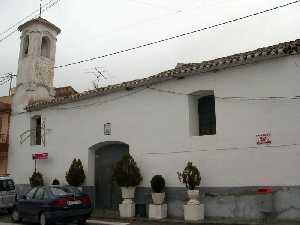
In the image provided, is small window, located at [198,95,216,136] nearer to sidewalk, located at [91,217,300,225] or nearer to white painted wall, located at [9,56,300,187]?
white painted wall, located at [9,56,300,187]

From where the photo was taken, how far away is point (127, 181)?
16578 mm

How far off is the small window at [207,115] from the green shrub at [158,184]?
2.35 metres

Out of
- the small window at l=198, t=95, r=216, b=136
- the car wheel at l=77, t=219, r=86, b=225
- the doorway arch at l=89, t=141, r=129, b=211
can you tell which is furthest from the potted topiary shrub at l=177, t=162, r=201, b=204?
the doorway arch at l=89, t=141, r=129, b=211

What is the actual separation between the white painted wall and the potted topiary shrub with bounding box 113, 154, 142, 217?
1.83 feet

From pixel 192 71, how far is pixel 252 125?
322 centimetres

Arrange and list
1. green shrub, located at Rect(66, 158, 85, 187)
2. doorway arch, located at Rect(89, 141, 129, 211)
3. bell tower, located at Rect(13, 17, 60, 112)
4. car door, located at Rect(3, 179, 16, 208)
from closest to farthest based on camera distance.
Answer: doorway arch, located at Rect(89, 141, 129, 211) < car door, located at Rect(3, 179, 16, 208) < green shrub, located at Rect(66, 158, 85, 187) < bell tower, located at Rect(13, 17, 60, 112)

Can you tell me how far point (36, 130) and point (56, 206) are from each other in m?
10.2

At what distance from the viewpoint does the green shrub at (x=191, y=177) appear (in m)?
14.8

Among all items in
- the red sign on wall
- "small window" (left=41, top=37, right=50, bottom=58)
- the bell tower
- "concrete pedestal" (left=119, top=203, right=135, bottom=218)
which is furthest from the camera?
"small window" (left=41, top=37, right=50, bottom=58)

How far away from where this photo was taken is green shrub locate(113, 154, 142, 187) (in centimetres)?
1658

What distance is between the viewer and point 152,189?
16016 millimetres

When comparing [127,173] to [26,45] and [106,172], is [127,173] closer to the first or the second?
[106,172]

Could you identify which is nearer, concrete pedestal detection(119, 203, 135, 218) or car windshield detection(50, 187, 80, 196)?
car windshield detection(50, 187, 80, 196)

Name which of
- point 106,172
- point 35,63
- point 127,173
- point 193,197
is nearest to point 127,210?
point 127,173
